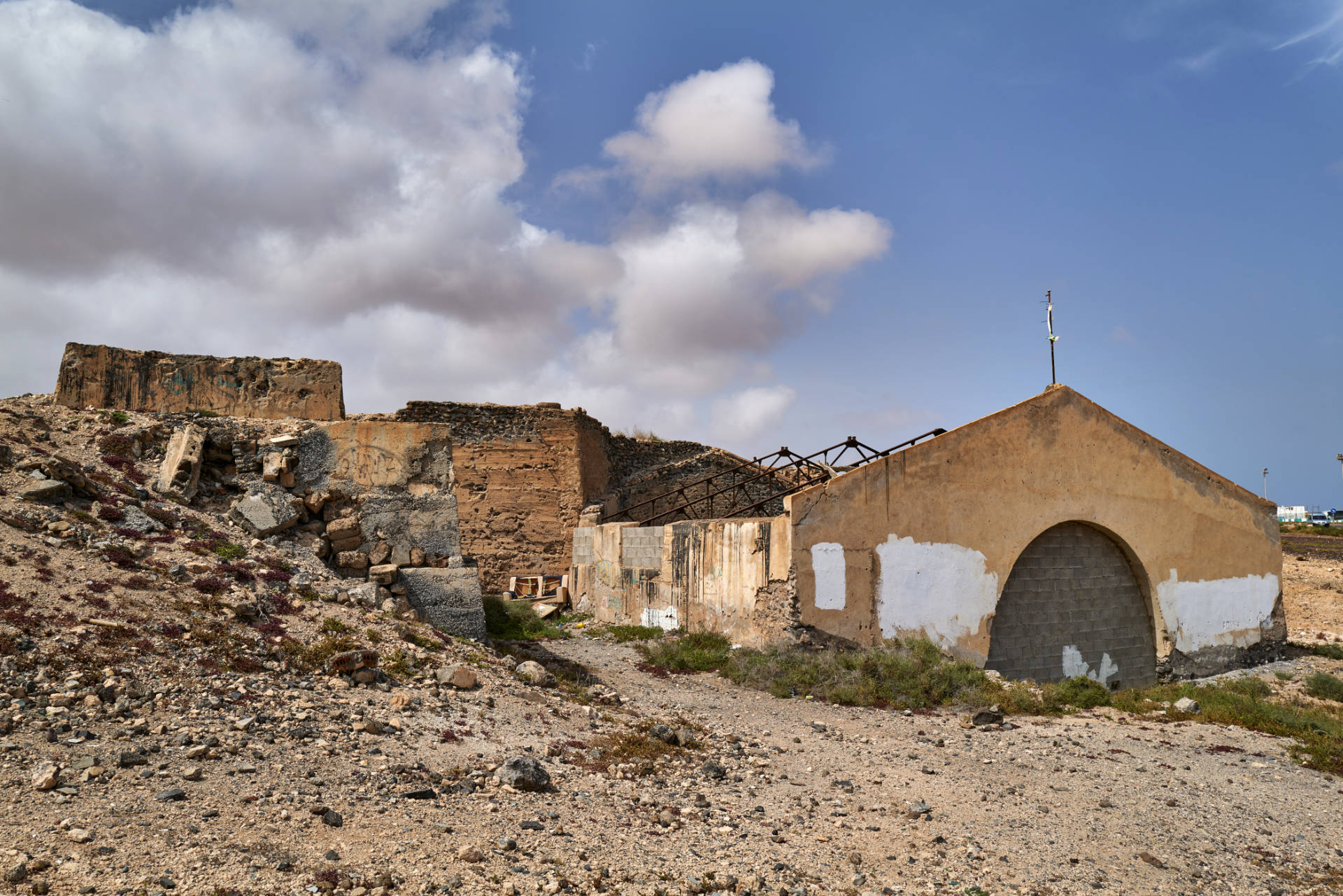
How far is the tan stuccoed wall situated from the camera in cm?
1058

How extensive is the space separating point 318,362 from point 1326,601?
1014 inches

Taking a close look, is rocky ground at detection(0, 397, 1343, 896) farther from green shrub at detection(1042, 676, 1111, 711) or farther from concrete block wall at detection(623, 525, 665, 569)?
concrete block wall at detection(623, 525, 665, 569)

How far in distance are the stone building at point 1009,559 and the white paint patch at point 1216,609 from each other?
0.11ft

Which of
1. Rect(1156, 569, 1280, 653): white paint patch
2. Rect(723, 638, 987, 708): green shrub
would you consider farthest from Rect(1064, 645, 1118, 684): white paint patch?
Rect(723, 638, 987, 708): green shrub

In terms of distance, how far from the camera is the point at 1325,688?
12.0 metres

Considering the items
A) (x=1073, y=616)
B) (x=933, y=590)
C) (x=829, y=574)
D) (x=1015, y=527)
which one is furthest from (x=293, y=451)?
(x=1073, y=616)

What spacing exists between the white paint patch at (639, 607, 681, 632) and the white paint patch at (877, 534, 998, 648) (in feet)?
11.7

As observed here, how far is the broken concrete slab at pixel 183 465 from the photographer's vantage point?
705 cm

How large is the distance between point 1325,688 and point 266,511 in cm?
1532

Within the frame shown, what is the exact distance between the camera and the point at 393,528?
788cm

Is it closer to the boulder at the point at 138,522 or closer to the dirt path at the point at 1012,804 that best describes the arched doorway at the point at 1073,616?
the dirt path at the point at 1012,804

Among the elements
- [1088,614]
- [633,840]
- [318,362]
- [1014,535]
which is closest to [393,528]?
[318,362]

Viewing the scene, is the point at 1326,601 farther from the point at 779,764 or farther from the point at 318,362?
the point at 318,362

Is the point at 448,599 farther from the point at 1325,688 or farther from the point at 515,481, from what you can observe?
the point at 1325,688
